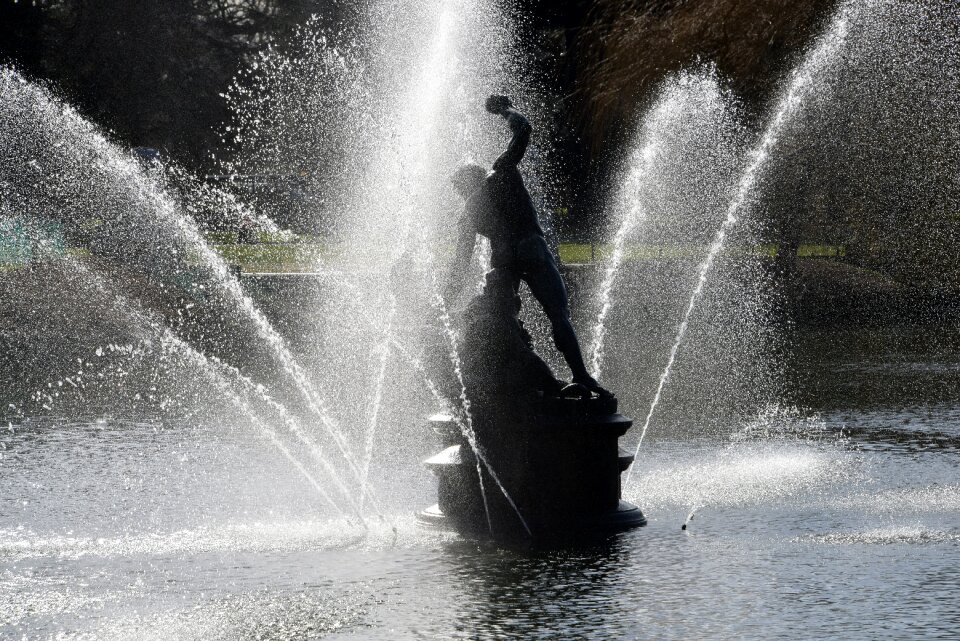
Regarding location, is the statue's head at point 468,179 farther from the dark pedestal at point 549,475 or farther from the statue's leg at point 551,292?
the dark pedestal at point 549,475

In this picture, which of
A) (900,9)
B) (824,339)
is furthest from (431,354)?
(900,9)

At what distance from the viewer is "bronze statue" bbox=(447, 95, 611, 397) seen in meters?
8.92

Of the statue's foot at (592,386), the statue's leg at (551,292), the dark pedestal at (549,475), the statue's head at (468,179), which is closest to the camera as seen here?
the dark pedestal at (549,475)

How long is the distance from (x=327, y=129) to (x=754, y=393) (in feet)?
83.2

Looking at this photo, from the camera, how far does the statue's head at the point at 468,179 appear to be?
Result: 9094mm

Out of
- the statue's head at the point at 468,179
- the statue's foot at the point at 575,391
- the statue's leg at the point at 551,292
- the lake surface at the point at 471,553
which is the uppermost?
the statue's head at the point at 468,179

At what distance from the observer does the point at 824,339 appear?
21297mm

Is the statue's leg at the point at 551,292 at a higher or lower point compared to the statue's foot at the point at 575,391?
higher

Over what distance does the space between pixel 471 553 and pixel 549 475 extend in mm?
764

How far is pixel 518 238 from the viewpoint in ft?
29.4

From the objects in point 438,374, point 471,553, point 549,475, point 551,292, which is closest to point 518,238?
point 551,292

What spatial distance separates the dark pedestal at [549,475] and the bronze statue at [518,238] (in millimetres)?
374

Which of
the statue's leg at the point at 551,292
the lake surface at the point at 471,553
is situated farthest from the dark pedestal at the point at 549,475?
the statue's leg at the point at 551,292

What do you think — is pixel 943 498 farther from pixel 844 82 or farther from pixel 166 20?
pixel 166 20
